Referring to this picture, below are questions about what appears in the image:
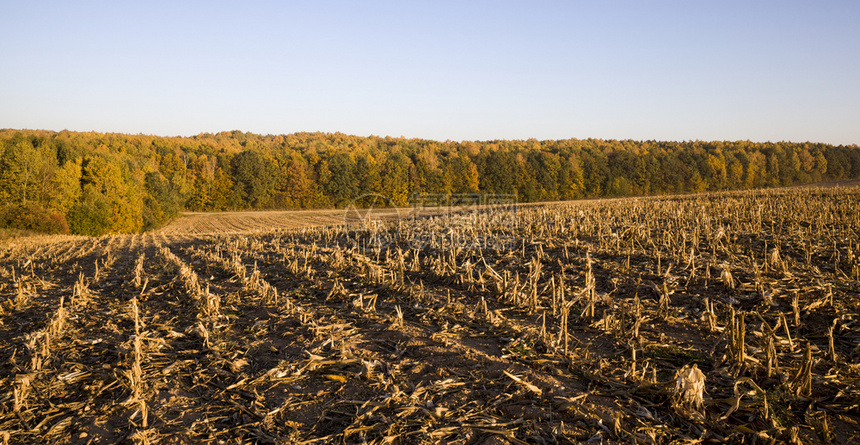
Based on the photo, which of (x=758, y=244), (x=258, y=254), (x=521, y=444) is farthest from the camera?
(x=258, y=254)

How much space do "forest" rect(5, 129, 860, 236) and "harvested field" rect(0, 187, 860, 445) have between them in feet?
125

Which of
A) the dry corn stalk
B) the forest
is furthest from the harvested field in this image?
the forest

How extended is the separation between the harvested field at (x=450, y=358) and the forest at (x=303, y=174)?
3819 cm

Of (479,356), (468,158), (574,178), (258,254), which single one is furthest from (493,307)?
(574,178)

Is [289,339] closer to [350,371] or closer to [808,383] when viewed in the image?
[350,371]

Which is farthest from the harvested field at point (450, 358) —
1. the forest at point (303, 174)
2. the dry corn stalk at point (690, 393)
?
the forest at point (303, 174)

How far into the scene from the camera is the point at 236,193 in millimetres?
63156

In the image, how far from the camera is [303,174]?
6706 cm

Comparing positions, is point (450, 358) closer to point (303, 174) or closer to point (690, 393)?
point (690, 393)

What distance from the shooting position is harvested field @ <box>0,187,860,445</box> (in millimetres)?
3680

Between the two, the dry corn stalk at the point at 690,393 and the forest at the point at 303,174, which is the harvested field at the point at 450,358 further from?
the forest at the point at 303,174

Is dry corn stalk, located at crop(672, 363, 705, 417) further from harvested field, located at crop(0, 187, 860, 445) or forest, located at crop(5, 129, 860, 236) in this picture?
forest, located at crop(5, 129, 860, 236)

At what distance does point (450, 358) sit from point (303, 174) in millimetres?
65732

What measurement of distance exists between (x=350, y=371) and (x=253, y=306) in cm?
358
